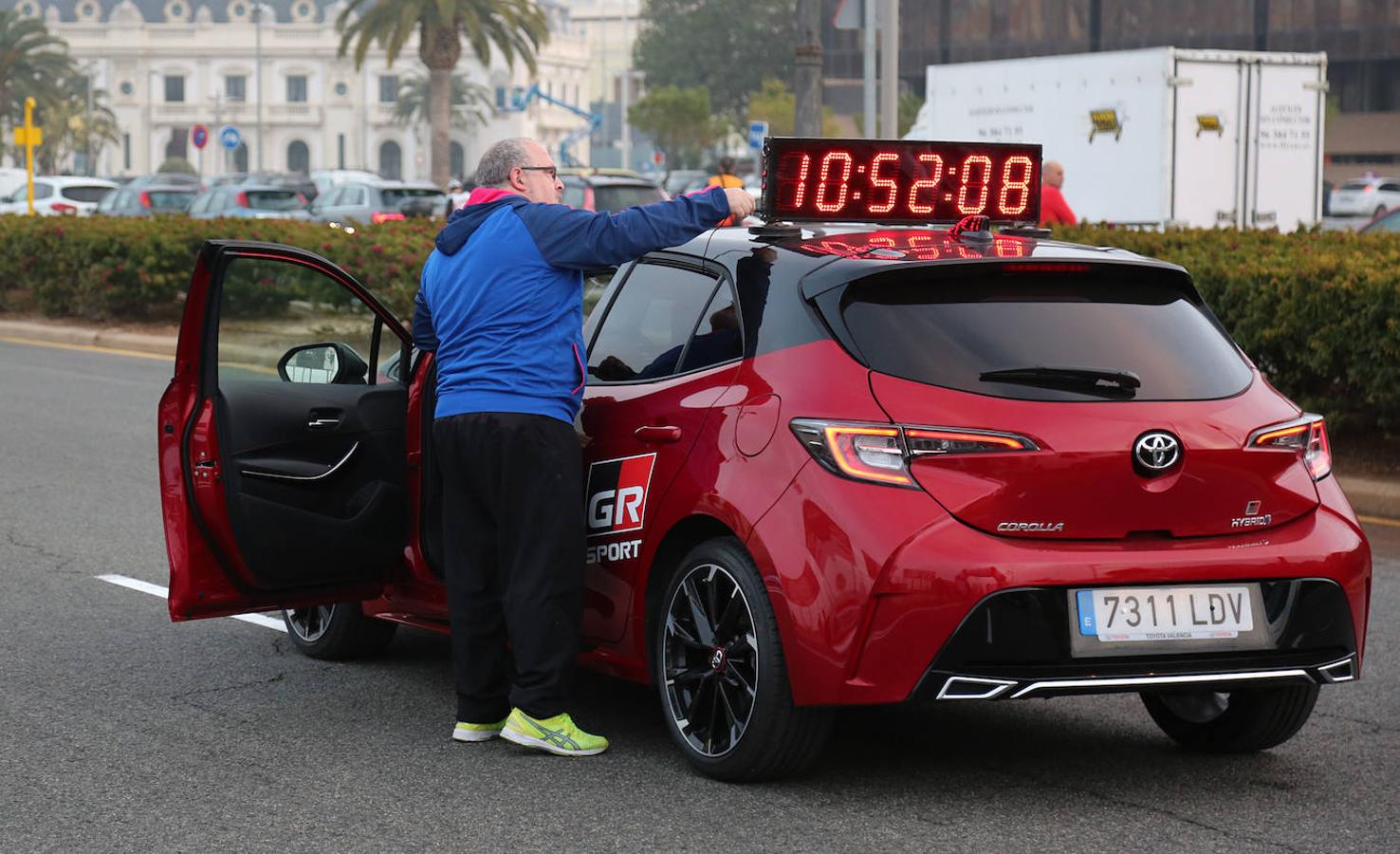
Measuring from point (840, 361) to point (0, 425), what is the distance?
398 inches

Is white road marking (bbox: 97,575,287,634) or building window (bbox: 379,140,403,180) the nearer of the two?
white road marking (bbox: 97,575,287,634)

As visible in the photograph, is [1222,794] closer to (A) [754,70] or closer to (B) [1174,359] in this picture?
(B) [1174,359]

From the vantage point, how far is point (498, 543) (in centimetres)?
552

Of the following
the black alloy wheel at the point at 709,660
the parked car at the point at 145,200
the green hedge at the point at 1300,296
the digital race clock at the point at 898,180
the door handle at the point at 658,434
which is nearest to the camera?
the black alloy wheel at the point at 709,660

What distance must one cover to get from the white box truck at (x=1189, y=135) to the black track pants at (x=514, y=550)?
17056 millimetres

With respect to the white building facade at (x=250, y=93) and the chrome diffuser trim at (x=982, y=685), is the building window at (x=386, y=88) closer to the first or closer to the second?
the white building facade at (x=250, y=93)

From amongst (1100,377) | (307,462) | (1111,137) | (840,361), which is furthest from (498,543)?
(1111,137)

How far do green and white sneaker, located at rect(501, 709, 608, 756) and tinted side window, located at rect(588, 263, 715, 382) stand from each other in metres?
1.00

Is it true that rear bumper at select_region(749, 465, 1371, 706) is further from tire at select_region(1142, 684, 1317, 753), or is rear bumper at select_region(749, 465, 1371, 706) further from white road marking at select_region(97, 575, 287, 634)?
white road marking at select_region(97, 575, 287, 634)

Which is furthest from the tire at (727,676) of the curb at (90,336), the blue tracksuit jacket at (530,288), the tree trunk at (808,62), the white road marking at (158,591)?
the tree trunk at (808,62)

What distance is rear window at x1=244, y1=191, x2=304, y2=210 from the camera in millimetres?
36812

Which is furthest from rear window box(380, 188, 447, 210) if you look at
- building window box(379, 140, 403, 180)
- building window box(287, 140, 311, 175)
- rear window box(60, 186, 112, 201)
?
building window box(287, 140, 311, 175)

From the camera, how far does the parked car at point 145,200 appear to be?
131ft

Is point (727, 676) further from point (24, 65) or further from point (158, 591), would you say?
point (24, 65)
